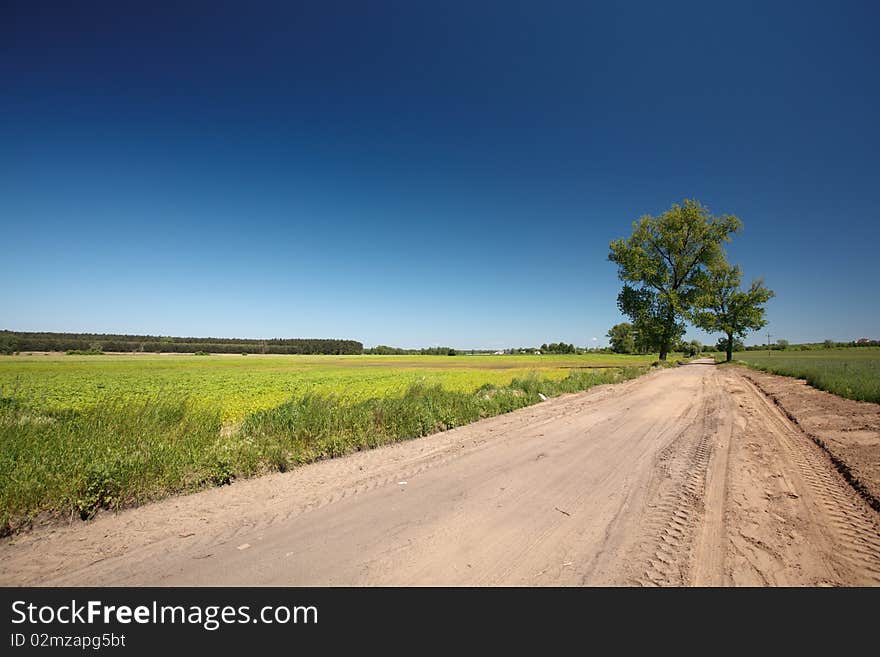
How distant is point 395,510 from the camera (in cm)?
491

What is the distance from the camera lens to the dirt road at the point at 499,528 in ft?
11.2

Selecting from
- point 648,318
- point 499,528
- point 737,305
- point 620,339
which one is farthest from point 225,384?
point 620,339

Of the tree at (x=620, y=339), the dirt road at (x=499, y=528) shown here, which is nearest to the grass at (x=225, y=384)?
the dirt road at (x=499, y=528)

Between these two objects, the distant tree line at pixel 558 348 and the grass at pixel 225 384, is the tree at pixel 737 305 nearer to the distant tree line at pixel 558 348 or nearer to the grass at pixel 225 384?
the grass at pixel 225 384

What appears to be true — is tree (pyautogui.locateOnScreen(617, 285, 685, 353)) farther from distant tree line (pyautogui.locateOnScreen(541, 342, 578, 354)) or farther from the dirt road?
distant tree line (pyautogui.locateOnScreen(541, 342, 578, 354))

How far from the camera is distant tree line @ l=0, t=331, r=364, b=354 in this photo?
112m

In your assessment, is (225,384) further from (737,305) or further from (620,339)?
(620,339)

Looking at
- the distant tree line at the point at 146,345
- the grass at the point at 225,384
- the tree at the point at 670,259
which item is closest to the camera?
the grass at the point at 225,384

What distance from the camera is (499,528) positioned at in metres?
4.33

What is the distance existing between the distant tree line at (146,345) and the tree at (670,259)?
139074mm

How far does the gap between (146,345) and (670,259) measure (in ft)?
526

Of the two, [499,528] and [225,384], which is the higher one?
[499,528]

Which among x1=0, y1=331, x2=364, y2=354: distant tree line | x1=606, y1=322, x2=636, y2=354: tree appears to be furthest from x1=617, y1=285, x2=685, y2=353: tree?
x1=0, y1=331, x2=364, y2=354: distant tree line
